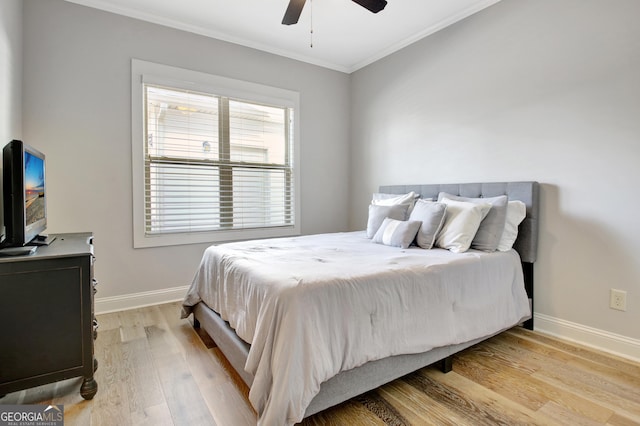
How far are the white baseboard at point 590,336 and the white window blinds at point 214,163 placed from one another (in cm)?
266

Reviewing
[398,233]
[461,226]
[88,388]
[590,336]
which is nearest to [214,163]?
[398,233]

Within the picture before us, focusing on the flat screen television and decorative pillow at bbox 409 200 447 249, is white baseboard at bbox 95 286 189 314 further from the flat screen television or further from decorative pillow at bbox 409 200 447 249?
decorative pillow at bbox 409 200 447 249

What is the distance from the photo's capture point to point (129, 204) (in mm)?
3062

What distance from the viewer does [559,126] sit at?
246cm

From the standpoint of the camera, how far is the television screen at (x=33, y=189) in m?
1.72

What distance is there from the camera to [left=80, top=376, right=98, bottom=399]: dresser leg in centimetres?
169

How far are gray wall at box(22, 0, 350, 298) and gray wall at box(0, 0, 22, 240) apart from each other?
5.1 inches

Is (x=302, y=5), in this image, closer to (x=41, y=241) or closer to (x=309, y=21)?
(x=309, y=21)

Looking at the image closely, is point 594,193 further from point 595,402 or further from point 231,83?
point 231,83

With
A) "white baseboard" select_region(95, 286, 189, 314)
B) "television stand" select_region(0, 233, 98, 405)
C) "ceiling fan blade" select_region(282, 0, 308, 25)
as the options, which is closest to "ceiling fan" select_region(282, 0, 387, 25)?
"ceiling fan blade" select_region(282, 0, 308, 25)

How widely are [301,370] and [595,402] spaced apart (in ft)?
5.06

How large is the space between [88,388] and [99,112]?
2283mm

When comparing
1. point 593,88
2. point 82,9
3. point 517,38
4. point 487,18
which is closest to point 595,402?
point 593,88

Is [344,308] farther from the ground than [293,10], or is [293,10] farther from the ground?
[293,10]
